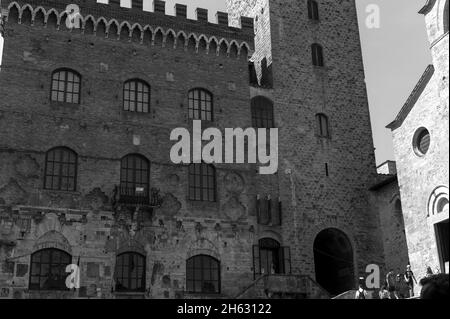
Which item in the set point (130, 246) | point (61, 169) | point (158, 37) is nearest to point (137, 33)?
point (158, 37)

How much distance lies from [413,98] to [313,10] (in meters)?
10.7

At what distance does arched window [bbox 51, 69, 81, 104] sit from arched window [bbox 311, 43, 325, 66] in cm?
1302

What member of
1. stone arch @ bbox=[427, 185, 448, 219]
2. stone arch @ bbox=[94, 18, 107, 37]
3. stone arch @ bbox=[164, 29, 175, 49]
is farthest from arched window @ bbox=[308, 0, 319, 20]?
stone arch @ bbox=[427, 185, 448, 219]

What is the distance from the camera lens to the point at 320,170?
31.0m

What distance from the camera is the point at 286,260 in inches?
1126

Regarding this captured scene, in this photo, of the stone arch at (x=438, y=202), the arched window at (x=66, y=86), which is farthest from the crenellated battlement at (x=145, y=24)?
the stone arch at (x=438, y=202)

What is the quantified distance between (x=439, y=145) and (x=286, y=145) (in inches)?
334

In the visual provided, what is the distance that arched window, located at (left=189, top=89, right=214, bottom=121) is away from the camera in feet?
96.1

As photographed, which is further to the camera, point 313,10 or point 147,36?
point 313,10

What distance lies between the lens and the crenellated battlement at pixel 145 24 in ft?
90.7

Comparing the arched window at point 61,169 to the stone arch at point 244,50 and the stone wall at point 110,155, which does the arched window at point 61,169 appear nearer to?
the stone wall at point 110,155

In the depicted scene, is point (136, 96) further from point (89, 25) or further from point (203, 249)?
point (203, 249)
